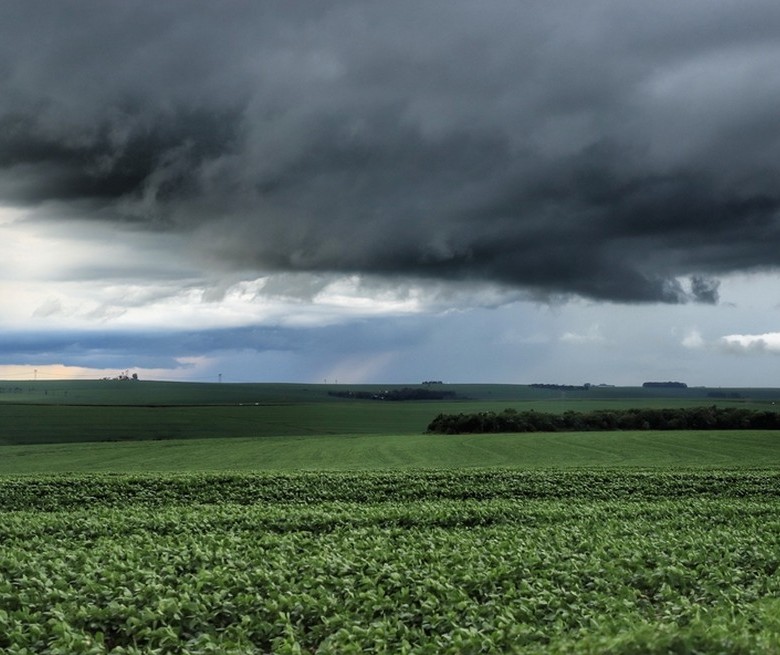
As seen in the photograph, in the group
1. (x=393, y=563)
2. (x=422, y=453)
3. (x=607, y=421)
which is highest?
(x=393, y=563)

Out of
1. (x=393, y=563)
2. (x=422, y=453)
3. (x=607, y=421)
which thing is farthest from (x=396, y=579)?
(x=607, y=421)

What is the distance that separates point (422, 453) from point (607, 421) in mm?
44773

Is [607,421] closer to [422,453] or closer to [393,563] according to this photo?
[422,453]

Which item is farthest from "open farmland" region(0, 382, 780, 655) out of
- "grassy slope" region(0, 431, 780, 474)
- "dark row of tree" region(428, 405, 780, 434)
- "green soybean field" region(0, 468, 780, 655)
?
"dark row of tree" region(428, 405, 780, 434)

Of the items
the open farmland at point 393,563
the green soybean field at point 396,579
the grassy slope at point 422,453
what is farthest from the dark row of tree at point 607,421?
the green soybean field at point 396,579

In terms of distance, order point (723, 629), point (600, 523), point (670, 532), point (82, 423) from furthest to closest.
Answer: point (82, 423) < point (600, 523) < point (670, 532) < point (723, 629)

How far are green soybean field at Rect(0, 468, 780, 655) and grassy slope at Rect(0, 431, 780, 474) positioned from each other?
23.4 m

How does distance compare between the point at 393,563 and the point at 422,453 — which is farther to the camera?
the point at 422,453

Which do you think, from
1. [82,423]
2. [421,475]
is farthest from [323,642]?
[82,423]

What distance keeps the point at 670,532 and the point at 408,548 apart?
895 cm

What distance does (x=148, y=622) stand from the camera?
1452 cm

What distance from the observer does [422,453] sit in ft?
217

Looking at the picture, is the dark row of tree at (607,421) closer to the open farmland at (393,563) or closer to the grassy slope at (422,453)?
the grassy slope at (422,453)

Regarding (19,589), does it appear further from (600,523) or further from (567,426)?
(567,426)
